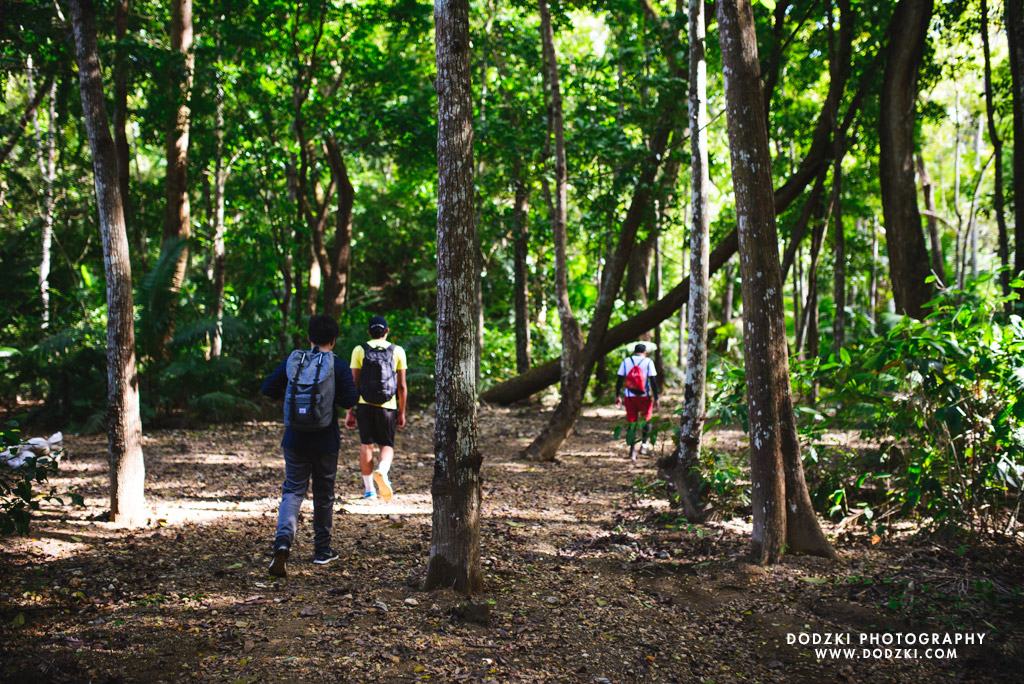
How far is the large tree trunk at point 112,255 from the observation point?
18.5 feet

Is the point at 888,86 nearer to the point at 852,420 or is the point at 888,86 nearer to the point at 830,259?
the point at 852,420

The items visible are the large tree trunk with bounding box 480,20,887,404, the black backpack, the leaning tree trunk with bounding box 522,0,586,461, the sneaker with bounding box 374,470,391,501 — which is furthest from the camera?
the large tree trunk with bounding box 480,20,887,404

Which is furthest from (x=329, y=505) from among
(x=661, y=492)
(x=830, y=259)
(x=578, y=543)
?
(x=830, y=259)

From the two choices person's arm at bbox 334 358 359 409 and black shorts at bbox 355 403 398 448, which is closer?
person's arm at bbox 334 358 359 409

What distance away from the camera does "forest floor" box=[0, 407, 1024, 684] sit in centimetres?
366

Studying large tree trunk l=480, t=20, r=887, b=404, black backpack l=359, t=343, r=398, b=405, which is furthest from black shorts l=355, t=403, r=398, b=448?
large tree trunk l=480, t=20, r=887, b=404

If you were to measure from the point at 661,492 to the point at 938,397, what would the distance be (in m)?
A: 3.35

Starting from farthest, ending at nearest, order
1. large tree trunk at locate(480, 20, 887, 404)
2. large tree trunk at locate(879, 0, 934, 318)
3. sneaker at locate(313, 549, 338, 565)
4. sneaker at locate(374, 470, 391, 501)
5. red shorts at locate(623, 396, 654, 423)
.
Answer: large tree trunk at locate(480, 20, 887, 404) < red shorts at locate(623, 396, 654, 423) < large tree trunk at locate(879, 0, 934, 318) < sneaker at locate(374, 470, 391, 501) < sneaker at locate(313, 549, 338, 565)

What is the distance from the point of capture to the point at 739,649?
4293mm

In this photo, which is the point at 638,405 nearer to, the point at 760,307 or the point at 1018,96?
the point at 760,307

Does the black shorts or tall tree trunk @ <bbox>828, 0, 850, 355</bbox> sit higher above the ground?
tall tree trunk @ <bbox>828, 0, 850, 355</bbox>

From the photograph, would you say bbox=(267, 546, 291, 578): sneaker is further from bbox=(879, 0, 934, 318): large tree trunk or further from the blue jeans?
bbox=(879, 0, 934, 318): large tree trunk

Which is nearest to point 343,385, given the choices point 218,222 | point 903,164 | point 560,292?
point 560,292

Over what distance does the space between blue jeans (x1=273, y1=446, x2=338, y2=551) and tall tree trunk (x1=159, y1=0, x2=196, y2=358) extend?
8149mm
